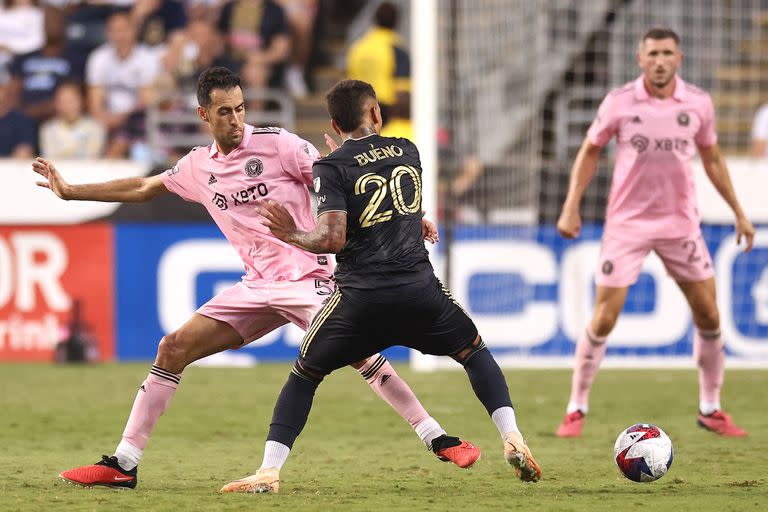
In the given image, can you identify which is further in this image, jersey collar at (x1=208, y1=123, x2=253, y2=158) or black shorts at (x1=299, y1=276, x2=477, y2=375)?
jersey collar at (x1=208, y1=123, x2=253, y2=158)

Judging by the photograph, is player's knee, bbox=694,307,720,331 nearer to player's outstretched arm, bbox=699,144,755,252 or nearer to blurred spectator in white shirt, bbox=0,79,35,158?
player's outstretched arm, bbox=699,144,755,252

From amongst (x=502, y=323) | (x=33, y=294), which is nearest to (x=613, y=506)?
(x=502, y=323)

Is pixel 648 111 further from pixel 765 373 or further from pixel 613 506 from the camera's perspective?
pixel 765 373

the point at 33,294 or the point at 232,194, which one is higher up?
the point at 232,194

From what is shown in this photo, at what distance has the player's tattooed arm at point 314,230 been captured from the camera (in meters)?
6.11

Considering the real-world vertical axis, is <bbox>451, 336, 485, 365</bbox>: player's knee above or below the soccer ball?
above

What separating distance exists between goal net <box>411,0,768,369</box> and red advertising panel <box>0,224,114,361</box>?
11.2 feet

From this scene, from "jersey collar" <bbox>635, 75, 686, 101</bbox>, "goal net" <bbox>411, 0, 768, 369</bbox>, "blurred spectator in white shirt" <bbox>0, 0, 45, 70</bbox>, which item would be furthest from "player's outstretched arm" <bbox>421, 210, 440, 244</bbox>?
"blurred spectator in white shirt" <bbox>0, 0, 45, 70</bbox>

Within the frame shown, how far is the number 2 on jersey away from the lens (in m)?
6.23

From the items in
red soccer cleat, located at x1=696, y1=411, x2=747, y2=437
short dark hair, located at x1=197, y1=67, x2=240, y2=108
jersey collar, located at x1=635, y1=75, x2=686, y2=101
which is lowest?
red soccer cleat, located at x1=696, y1=411, x2=747, y2=437

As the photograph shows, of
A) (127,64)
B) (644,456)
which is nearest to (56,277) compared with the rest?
(127,64)

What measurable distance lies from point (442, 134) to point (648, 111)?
5065mm

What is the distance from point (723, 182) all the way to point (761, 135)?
6081 mm

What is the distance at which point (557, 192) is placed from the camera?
13609mm
